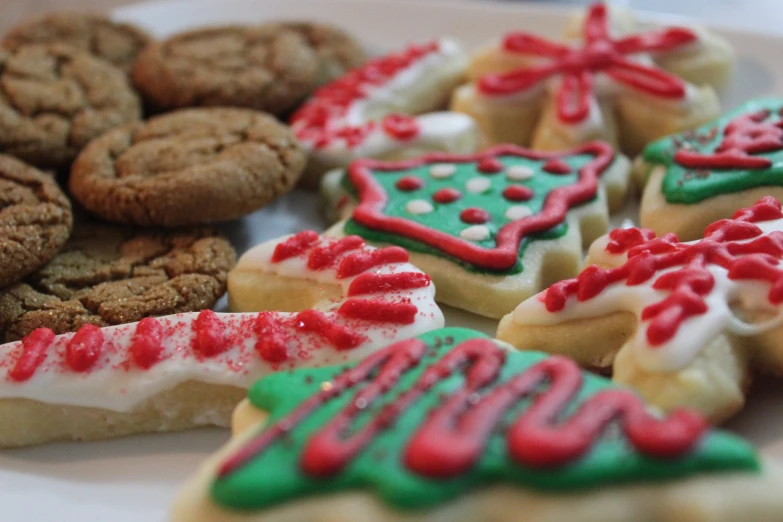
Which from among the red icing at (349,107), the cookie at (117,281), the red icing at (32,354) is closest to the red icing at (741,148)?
the red icing at (349,107)

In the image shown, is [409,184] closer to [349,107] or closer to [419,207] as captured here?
[419,207]

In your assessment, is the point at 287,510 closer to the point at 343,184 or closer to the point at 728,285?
the point at 728,285

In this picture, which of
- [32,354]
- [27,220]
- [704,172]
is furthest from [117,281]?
[704,172]

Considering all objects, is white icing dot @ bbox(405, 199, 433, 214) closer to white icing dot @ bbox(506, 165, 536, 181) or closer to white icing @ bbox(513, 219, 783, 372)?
white icing dot @ bbox(506, 165, 536, 181)

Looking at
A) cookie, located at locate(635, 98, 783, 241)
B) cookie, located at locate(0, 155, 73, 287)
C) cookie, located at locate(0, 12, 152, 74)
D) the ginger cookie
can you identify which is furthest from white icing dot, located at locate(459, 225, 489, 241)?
cookie, located at locate(0, 12, 152, 74)

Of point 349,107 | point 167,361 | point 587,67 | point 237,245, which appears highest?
point 587,67

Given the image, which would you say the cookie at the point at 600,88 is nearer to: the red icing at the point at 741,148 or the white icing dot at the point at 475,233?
the red icing at the point at 741,148

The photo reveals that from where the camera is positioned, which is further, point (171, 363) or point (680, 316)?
point (171, 363)

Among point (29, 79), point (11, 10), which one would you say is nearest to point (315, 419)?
point (29, 79)
